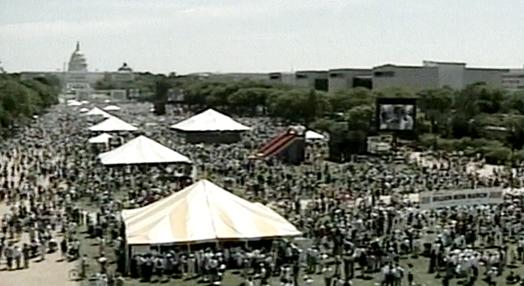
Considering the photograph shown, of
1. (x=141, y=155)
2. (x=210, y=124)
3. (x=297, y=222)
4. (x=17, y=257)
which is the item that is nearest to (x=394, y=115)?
(x=210, y=124)

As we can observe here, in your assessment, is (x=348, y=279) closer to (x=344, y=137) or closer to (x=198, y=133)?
(x=344, y=137)

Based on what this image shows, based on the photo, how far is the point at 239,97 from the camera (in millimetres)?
100688

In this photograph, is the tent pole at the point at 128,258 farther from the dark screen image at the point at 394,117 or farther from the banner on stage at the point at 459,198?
the dark screen image at the point at 394,117

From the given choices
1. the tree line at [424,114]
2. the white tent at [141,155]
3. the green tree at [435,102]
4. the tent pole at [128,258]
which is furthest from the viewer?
the green tree at [435,102]

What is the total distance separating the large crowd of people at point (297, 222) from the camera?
2083cm

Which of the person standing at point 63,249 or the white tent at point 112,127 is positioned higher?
the white tent at point 112,127

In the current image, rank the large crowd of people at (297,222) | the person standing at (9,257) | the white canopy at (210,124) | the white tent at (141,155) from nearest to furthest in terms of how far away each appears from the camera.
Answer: the large crowd of people at (297,222), the person standing at (9,257), the white tent at (141,155), the white canopy at (210,124)

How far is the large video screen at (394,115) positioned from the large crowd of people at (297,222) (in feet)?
7.84

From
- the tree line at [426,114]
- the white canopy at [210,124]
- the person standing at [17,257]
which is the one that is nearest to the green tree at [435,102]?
the tree line at [426,114]

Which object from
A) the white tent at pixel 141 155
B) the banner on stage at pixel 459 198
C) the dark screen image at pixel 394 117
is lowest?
the banner on stage at pixel 459 198

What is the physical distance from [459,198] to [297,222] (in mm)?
5525

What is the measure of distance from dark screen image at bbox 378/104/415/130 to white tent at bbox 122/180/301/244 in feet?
84.5

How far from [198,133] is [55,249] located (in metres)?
38.5

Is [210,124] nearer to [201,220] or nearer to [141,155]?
[141,155]
